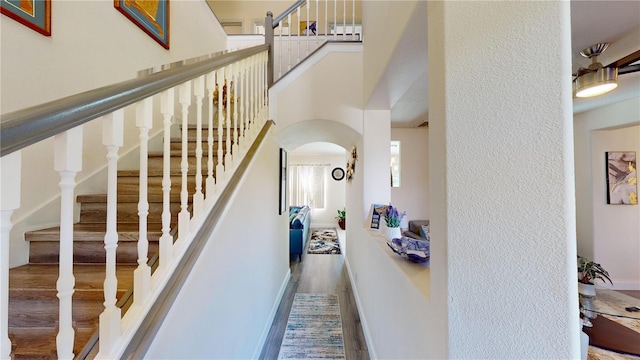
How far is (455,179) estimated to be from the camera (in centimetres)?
69

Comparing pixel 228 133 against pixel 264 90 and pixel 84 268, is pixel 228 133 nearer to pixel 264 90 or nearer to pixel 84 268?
pixel 84 268

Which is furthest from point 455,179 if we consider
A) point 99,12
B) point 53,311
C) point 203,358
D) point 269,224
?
point 99,12

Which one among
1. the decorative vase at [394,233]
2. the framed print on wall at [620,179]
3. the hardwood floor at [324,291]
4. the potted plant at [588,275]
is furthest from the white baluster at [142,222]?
the framed print on wall at [620,179]

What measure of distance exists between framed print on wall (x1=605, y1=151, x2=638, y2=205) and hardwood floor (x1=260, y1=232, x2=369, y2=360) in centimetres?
390

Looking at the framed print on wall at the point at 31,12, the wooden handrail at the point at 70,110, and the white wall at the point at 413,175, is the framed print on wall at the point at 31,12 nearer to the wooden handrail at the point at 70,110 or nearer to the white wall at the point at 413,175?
the wooden handrail at the point at 70,110

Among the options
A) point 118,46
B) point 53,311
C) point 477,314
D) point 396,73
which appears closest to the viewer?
point 477,314

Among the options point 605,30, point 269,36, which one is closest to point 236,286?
point 269,36

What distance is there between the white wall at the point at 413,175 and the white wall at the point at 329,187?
3.85 m

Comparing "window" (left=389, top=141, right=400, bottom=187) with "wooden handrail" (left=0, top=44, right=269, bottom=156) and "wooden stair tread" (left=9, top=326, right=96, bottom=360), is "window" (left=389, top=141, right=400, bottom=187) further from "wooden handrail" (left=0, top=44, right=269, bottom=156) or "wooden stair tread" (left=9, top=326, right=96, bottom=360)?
"wooden stair tread" (left=9, top=326, right=96, bottom=360)

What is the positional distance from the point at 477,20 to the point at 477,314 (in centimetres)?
84

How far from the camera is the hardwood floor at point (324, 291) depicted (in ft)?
7.10

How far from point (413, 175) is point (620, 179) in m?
2.71

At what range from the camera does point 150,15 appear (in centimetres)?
226

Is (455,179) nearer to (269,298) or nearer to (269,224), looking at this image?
(269,224)
